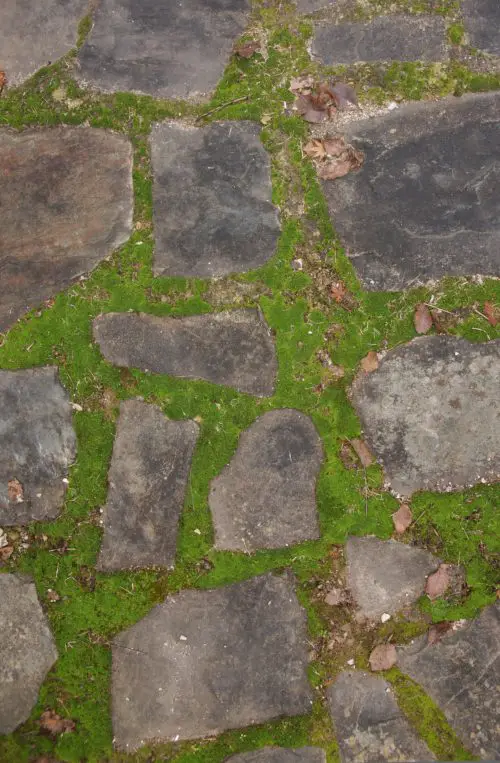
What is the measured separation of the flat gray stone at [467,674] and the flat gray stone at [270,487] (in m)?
1.13

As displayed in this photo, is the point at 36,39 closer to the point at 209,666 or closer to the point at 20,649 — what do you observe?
the point at 20,649

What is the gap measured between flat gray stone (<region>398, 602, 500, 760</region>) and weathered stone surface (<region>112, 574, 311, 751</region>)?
82 cm

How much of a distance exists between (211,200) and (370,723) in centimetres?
383

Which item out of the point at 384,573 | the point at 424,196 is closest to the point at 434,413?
the point at 384,573

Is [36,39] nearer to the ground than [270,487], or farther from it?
farther from it

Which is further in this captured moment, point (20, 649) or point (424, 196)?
point (424, 196)

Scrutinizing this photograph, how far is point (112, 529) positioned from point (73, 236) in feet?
6.95

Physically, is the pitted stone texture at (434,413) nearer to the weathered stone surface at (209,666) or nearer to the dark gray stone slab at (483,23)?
the weathered stone surface at (209,666)

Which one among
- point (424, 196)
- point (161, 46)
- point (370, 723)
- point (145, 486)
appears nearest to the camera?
point (370, 723)

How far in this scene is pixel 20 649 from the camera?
149 inches

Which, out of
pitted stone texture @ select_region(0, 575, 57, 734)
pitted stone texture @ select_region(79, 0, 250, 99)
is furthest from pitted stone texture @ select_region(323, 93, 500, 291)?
pitted stone texture @ select_region(0, 575, 57, 734)

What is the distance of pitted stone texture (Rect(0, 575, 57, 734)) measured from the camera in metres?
3.75

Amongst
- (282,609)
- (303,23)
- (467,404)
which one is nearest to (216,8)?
(303,23)

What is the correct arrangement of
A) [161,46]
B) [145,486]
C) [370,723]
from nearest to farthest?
1. [370,723]
2. [145,486]
3. [161,46]
